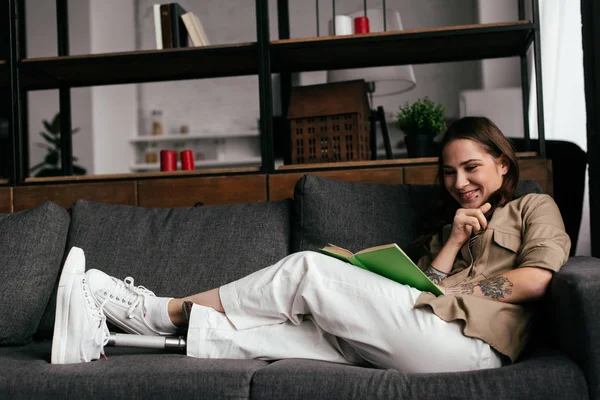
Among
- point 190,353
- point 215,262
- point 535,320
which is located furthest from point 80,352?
point 535,320

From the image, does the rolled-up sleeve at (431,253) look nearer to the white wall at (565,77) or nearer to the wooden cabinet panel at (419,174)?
the wooden cabinet panel at (419,174)

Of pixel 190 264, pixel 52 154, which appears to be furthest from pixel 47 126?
pixel 190 264

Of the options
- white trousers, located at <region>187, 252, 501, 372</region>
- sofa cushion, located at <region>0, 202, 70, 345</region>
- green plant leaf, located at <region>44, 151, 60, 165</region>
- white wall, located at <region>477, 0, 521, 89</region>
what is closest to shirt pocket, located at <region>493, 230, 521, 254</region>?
white trousers, located at <region>187, 252, 501, 372</region>

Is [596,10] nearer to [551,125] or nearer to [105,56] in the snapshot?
[551,125]

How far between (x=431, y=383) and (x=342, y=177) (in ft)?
3.93

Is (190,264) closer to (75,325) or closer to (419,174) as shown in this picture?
(75,325)

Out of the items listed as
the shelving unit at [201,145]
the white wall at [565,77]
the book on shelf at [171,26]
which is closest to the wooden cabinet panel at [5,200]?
the book on shelf at [171,26]

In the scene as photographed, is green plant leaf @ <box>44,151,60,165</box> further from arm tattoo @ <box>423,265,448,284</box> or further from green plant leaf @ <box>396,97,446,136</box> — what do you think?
arm tattoo @ <box>423,265,448,284</box>

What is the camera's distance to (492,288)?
1.54 metres

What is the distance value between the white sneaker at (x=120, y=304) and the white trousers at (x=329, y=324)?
18cm

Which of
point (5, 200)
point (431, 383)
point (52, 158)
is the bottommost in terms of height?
point (431, 383)

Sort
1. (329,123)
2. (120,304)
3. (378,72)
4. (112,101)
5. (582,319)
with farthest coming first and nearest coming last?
(112,101), (378,72), (329,123), (120,304), (582,319)

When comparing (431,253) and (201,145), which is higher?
(201,145)

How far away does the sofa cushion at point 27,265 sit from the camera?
1.90 metres
